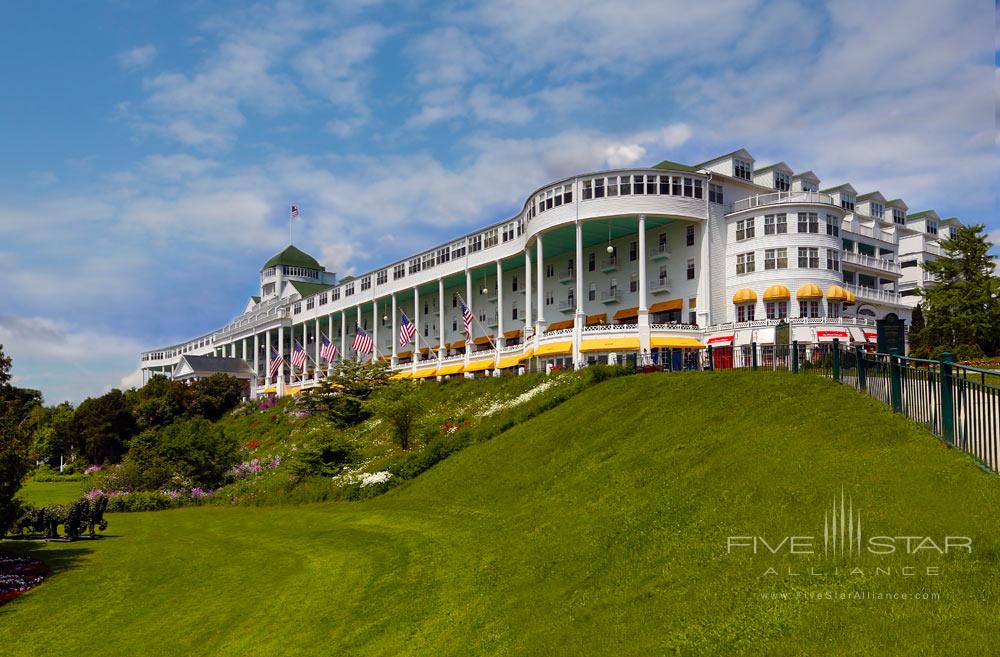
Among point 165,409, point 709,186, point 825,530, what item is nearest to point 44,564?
point 825,530

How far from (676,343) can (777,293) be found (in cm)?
745

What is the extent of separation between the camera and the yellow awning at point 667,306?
188 ft

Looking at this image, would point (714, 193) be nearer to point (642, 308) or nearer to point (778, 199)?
point (778, 199)

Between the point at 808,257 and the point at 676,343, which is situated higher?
the point at 808,257

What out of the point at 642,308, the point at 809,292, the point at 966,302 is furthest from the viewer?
the point at 642,308

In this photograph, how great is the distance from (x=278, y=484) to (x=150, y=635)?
22342mm

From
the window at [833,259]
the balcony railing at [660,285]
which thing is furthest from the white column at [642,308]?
the window at [833,259]

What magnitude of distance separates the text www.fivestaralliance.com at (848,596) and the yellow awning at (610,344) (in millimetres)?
43236

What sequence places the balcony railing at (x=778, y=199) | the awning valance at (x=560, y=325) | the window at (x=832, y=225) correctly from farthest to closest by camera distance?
the awning valance at (x=560, y=325) → the window at (x=832, y=225) → the balcony railing at (x=778, y=199)

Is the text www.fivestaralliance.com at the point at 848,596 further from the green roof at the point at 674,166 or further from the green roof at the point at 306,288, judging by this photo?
the green roof at the point at 306,288

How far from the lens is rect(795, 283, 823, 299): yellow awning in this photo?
52469 mm

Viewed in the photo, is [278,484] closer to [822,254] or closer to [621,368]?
[621,368]

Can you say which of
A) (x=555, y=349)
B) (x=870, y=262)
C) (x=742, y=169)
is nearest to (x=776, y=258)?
(x=742, y=169)

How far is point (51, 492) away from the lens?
51.8 meters
